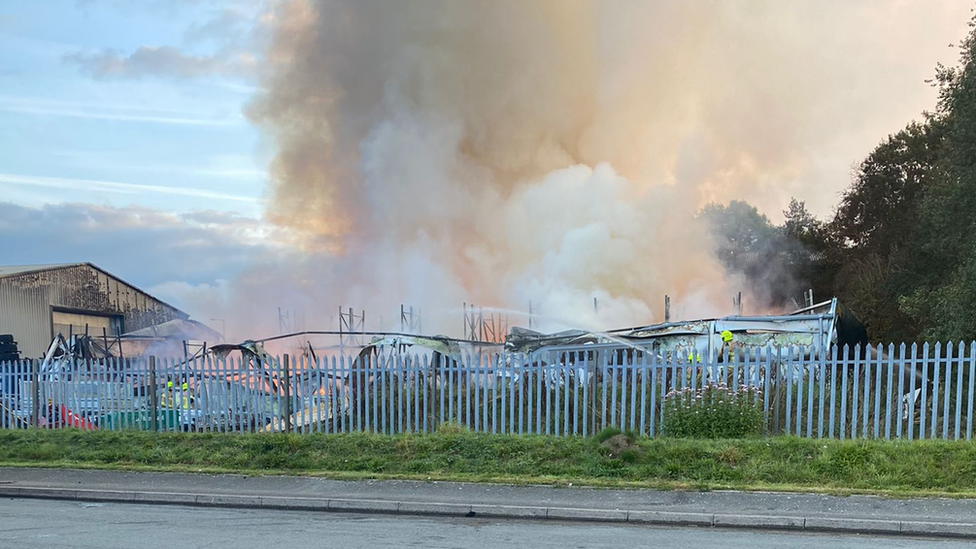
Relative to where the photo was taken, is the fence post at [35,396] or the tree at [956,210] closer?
the fence post at [35,396]

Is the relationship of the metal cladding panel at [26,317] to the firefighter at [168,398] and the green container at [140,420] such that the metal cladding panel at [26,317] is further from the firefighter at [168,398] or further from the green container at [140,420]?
the firefighter at [168,398]

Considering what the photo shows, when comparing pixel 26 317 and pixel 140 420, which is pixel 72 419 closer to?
pixel 140 420

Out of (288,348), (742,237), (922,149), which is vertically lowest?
(288,348)

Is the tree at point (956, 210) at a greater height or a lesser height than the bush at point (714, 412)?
greater

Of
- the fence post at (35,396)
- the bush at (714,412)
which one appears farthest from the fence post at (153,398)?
the bush at (714,412)

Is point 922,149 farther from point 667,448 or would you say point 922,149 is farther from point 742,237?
point 667,448

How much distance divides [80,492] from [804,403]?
36.0 feet

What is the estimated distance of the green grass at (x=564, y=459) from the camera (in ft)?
34.8

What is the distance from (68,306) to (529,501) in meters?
36.5

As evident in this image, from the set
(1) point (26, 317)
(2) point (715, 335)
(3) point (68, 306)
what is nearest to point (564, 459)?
(2) point (715, 335)

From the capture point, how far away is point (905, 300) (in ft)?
90.8

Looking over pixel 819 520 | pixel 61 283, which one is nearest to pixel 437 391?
pixel 819 520

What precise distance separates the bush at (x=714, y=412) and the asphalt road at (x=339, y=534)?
13.2ft

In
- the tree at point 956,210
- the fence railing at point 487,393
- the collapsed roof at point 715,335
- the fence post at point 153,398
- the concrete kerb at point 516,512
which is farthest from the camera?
the tree at point 956,210
